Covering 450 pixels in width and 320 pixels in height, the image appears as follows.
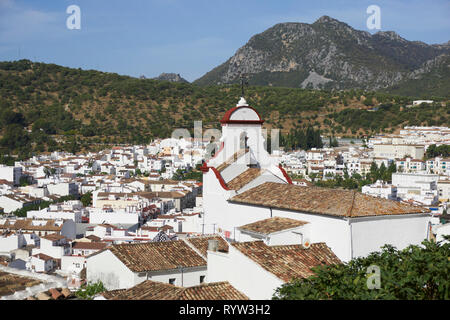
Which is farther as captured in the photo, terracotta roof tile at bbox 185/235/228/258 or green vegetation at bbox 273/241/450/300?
terracotta roof tile at bbox 185/235/228/258

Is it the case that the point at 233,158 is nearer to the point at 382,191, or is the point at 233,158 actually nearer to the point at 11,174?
the point at 382,191

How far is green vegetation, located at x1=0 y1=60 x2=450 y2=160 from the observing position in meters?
69.8

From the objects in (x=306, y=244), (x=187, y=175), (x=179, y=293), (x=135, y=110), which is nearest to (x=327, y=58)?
(x=135, y=110)

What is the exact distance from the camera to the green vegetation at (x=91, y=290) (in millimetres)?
8008

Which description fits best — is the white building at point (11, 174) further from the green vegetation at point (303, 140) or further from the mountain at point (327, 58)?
the mountain at point (327, 58)

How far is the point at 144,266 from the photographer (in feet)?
29.9

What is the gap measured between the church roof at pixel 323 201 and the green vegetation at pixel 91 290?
2827 mm

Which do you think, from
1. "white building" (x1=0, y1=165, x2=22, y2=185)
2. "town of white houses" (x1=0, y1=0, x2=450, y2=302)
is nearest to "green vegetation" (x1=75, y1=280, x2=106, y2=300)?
"town of white houses" (x1=0, y1=0, x2=450, y2=302)

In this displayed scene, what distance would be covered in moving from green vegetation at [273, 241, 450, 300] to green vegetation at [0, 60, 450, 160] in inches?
2456

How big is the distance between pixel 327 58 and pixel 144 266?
5377 inches

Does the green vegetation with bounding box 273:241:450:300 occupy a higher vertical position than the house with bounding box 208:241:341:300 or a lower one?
higher

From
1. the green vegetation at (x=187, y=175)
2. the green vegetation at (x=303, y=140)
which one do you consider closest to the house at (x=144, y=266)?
the green vegetation at (x=187, y=175)

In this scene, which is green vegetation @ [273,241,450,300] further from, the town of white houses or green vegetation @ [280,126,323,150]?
green vegetation @ [280,126,323,150]

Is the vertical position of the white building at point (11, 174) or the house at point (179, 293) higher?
the house at point (179, 293)
